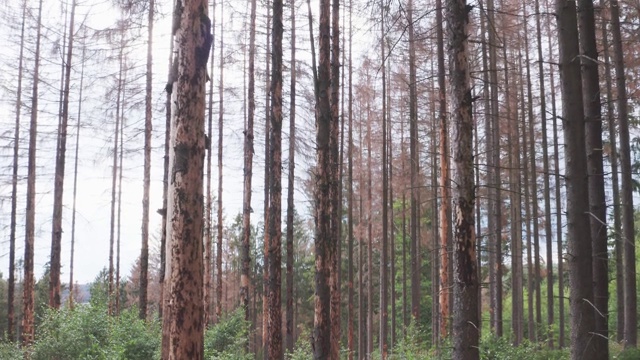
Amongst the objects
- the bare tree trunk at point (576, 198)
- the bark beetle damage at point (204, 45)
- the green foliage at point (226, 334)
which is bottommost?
the green foliage at point (226, 334)

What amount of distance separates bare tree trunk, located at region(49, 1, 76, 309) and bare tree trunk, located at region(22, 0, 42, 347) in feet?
3.95

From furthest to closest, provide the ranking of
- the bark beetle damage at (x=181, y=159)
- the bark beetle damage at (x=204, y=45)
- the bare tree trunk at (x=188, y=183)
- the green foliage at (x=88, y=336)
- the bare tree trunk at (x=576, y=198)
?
the green foliage at (x=88, y=336)
the bare tree trunk at (x=576, y=198)
the bark beetle damage at (x=204, y=45)
the bark beetle damage at (x=181, y=159)
the bare tree trunk at (x=188, y=183)

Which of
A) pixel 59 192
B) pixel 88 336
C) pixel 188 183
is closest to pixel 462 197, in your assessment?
pixel 188 183

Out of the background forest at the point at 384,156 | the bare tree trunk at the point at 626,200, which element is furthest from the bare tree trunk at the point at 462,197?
the bare tree trunk at the point at 626,200

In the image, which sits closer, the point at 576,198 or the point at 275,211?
the point at 576,198

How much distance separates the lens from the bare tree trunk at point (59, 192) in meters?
16.1

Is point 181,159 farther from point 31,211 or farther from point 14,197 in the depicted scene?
point 14,197

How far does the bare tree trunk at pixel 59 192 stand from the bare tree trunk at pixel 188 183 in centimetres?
1261

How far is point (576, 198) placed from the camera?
6371mm

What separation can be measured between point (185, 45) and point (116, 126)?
21.7 m

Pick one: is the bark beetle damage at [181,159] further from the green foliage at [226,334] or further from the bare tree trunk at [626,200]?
the bare tree trunk at [626,200]

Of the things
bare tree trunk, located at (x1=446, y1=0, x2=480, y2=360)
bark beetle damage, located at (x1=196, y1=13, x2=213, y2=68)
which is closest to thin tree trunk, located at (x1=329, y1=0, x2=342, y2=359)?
bare tree trunk, located at (x1=446, y1=0, x2=480, y2=360)

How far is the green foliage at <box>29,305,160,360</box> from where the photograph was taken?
12.4m

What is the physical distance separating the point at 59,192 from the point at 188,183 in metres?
12.9
